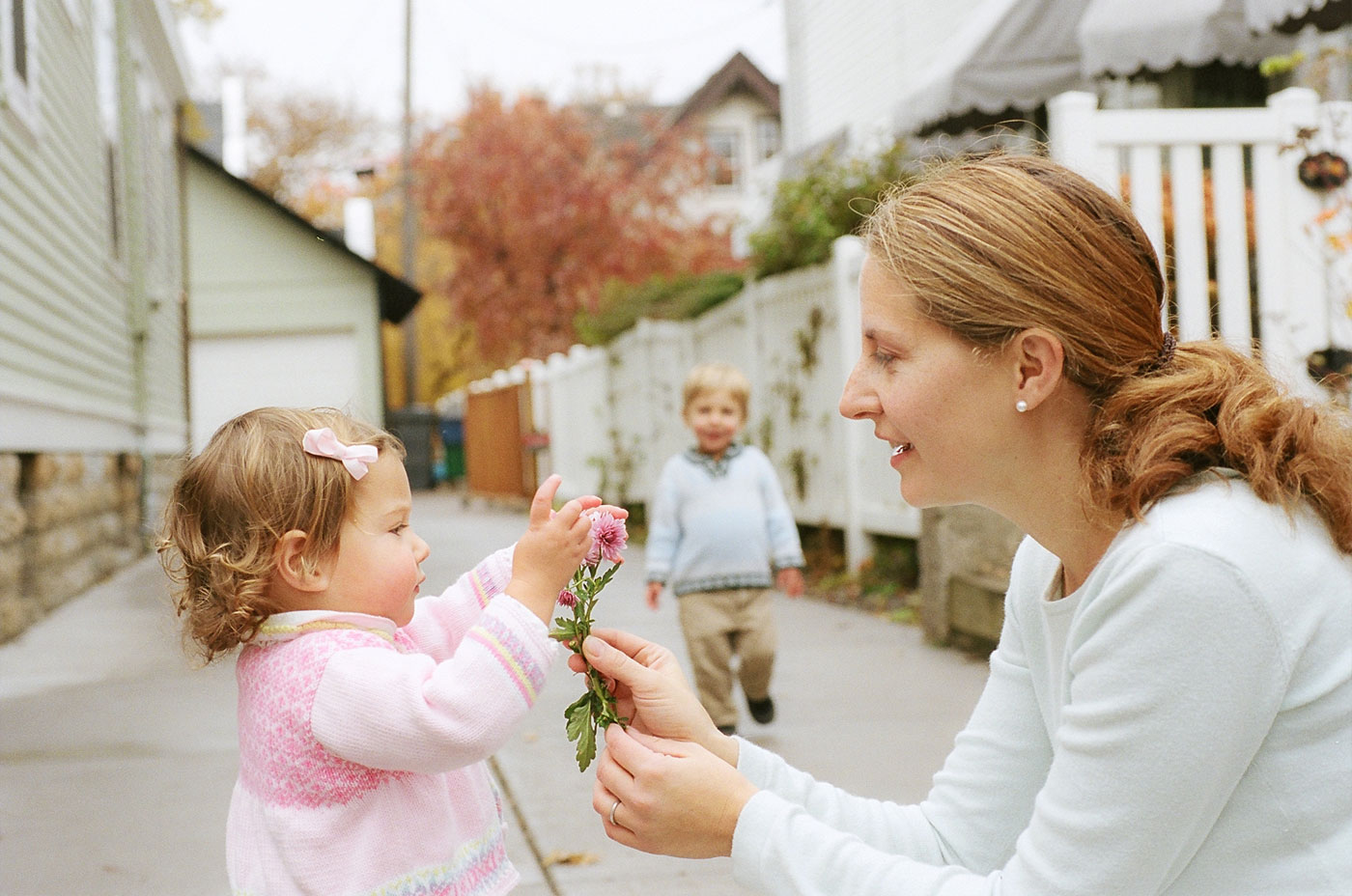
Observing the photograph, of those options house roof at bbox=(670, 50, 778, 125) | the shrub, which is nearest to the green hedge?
the shrub

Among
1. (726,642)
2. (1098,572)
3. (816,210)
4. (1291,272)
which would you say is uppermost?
(816,210)

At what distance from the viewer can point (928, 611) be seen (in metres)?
6.52

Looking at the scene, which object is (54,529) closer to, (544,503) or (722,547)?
(722,547)

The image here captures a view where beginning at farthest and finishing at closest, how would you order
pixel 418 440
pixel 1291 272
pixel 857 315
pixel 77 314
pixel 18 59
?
1. pixel 418 440
2. pixel 77 314
3. pixel 857 315
4. pixel 18 59
5. pixel 1291 272

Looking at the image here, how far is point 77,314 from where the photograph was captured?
916 cm

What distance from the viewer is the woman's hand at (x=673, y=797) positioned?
5.69 ft

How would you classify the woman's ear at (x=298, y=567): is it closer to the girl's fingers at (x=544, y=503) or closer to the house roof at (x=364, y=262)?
the girl's fingers at (x=544, y=503)

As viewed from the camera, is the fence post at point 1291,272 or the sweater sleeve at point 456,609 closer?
the sweater sleeve at point 456,609

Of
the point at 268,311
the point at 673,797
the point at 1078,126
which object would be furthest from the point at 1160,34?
the point at 268,311

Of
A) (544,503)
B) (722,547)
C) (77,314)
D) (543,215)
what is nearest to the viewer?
(544,503)

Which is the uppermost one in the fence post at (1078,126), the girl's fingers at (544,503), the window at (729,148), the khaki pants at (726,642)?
the window at (729,148)

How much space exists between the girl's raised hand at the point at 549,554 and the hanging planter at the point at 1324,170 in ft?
16.1

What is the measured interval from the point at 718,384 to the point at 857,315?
9.18ft

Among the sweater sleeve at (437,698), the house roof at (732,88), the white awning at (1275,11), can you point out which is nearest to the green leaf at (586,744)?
the sweater sleeve at (437,698)
